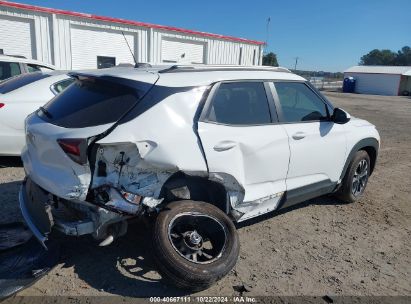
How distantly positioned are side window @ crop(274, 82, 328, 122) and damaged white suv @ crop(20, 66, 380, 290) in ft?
0.14

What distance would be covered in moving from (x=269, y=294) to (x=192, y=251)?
727mm

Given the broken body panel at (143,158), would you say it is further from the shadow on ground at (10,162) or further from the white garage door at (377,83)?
the white garage door at (377,83)

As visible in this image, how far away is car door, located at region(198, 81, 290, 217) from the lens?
3309mm

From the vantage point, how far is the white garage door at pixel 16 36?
15.9 metres

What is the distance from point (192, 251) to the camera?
3232 millimetres

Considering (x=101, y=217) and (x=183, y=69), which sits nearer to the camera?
(x=101, y=217)

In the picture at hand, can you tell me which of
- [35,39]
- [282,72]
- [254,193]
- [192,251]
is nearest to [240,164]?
[254,193]

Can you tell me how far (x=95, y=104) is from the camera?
A: 10.2ft

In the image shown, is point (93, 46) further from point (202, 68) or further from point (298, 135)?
point (298, 135)

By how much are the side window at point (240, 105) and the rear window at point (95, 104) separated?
0.70 meters

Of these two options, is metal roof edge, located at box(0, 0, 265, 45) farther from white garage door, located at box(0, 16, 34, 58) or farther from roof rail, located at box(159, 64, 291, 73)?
roof rail, located at box(159, 64, 291, 73)

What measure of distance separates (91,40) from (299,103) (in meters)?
16.2

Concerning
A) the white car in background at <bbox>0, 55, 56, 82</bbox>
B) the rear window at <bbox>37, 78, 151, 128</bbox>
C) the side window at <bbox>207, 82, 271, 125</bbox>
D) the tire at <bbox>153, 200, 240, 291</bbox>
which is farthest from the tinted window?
the tire at <bbox>153, 200, 240, 291</bbox>

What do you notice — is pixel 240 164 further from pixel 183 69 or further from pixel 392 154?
pixel 392 154
